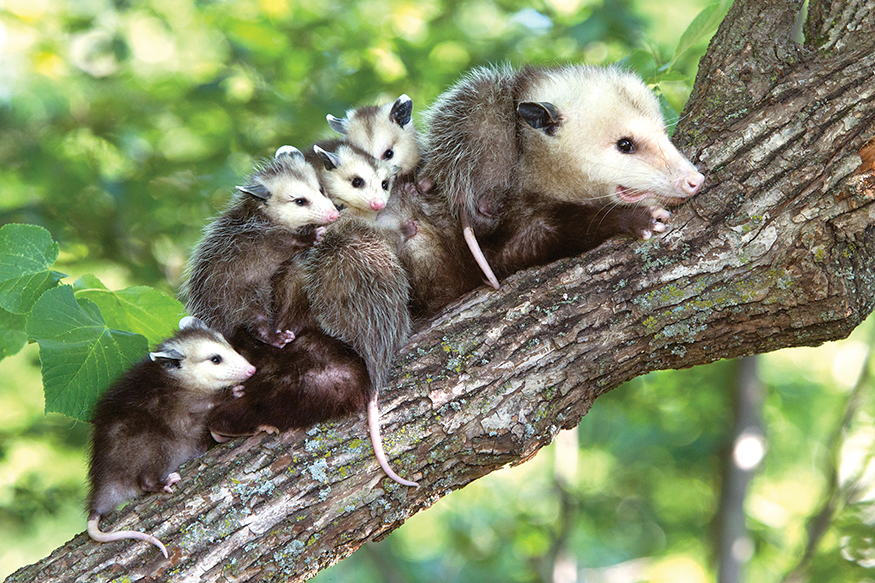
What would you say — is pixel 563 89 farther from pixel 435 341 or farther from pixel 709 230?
pixel 435 341

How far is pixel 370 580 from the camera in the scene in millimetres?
6098

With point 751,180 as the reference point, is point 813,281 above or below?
below

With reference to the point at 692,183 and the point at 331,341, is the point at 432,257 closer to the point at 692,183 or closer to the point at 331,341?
the point at 331,341

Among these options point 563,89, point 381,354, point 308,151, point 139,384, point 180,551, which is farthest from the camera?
point 308,151

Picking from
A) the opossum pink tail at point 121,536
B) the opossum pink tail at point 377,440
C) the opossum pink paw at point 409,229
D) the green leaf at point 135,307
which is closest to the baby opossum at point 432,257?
the opossum pink paw at point 409,229

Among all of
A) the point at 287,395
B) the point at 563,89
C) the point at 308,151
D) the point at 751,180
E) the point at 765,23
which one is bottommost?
the point at 287,395

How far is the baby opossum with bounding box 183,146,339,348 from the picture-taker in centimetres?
178

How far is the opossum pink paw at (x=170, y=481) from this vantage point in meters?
1.50

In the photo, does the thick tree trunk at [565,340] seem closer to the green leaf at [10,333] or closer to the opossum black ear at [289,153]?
the green leaf at [10,333]

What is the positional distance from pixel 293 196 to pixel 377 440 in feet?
2.37

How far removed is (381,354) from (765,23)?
1388mm

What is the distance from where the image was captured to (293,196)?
6.09 feet

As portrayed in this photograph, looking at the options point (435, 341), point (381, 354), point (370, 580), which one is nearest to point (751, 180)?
point (435, 341)

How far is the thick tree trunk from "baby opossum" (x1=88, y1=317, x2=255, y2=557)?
0.10 m
